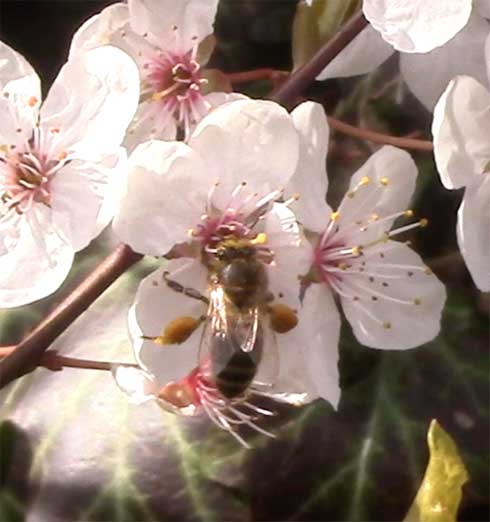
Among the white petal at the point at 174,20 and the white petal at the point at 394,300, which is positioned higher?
the white petal at the point at 174,20

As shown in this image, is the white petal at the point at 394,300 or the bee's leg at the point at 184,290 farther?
the white petal at the point at 394,300

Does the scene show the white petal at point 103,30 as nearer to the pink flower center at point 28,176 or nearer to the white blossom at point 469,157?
the pink flower center at point 28,176

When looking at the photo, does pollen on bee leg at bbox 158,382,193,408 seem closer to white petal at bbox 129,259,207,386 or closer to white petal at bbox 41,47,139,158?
white petal at bbox 129,259,207,386

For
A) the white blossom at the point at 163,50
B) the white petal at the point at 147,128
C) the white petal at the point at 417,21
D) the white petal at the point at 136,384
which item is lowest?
the white petal at the point at 136,384

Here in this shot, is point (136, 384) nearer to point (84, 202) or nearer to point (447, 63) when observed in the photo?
point (84, 202)

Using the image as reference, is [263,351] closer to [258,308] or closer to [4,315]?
[258,308]

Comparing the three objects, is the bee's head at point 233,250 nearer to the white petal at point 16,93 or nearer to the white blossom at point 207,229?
the white blossom at point 207,229

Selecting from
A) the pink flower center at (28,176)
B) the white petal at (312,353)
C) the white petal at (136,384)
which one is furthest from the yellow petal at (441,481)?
the pink flower center at (28,176)
